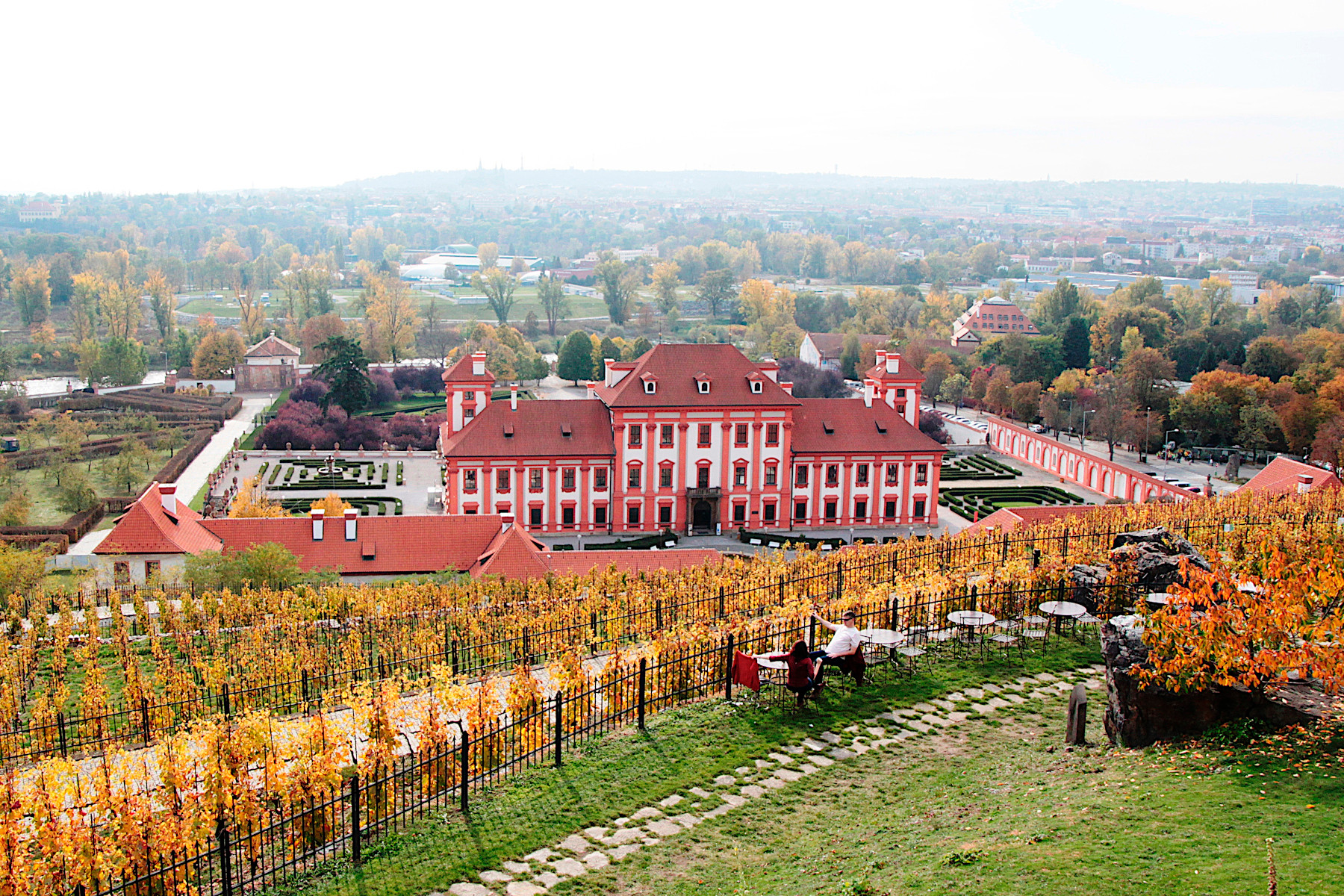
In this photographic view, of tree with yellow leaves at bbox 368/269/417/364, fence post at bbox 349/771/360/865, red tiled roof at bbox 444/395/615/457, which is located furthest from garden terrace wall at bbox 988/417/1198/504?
tree with yellow leaves at bbox 368/269/417/364

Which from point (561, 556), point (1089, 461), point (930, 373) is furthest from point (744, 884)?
point (930, 373)

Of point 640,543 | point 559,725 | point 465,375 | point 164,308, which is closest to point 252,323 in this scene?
point 164,308

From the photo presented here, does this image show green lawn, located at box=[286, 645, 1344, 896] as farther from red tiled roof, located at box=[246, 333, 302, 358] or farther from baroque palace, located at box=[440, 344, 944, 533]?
red tiled roof, located at box=[246, 333, 302, 358]

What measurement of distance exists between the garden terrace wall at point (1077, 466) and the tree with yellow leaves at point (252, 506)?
112ft

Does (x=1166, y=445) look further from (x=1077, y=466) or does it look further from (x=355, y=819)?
(x=355, y=819)

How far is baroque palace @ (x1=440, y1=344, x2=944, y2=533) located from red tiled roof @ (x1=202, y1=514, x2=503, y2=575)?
9188 millimetres

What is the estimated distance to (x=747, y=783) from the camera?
13641 millimetres

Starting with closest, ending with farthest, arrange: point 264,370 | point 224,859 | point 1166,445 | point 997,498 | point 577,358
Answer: point 224,859 → point 997,498 → point 1166,445 → point 264,370 → point 577,358

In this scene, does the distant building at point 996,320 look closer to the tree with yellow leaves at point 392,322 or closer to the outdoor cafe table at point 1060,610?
the tree with yellow leaves at point 392,322

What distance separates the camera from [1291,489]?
39.6 m

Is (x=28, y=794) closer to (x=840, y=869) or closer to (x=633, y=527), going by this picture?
(x=840, y=869)

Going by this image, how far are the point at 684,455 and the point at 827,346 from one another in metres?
56.1

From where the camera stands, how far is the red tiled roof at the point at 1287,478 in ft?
133

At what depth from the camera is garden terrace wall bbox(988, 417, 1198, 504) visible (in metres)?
54.2
